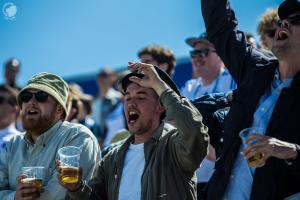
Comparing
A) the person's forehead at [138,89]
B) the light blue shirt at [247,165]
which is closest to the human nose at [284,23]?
the light blue shirt at [247,165]

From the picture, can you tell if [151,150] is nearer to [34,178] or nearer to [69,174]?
[69,174]

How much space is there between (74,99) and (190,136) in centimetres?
351

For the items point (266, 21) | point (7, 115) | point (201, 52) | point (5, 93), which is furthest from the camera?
point (5, 93)

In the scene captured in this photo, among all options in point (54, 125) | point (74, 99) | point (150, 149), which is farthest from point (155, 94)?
point (74, 99)

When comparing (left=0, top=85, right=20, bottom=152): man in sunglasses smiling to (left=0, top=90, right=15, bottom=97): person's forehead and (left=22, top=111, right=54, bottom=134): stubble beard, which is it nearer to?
(left=0, top=90, right=15, bottom=97): person's forehead

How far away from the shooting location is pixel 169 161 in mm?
4777

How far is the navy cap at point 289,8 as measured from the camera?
184 inches

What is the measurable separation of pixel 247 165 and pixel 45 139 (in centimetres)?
211

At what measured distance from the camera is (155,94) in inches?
204

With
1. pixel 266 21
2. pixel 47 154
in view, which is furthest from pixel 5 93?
pixel 266 21

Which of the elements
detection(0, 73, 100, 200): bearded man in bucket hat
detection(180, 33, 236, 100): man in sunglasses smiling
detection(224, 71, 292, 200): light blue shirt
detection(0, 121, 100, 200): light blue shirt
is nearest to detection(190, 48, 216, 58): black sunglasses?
detection(180, 33, 236, 100): man in sunglasses smiling

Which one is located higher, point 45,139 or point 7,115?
point 45,139

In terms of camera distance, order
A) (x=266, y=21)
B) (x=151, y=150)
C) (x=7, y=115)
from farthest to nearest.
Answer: (x=7, y=115) < (x=266, y=21) < (x=151, y=150)

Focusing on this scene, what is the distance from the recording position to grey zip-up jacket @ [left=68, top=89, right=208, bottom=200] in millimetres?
4484
